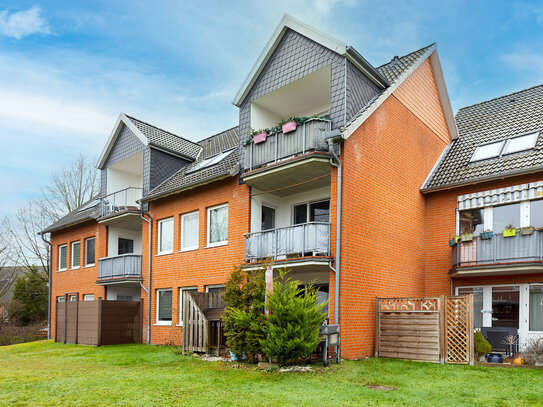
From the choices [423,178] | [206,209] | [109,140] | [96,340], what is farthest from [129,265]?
[423,178]

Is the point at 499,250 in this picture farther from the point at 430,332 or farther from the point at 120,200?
the point at 120,200

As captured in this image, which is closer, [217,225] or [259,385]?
[259,385]

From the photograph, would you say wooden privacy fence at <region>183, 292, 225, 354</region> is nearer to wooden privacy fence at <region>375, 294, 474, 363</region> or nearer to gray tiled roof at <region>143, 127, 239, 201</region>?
gray tiled roof at <region>143, 127, 239, 201</region>

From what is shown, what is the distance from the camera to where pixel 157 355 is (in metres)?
15.0

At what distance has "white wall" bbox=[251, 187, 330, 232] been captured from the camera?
16.0 meters

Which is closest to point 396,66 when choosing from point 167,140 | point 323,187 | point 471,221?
point 323,187

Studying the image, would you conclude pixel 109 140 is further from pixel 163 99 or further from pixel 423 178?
pixel 423 178

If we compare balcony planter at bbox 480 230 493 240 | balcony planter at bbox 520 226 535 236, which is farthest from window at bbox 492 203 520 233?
balcony planter at bbox 520 226 535 236

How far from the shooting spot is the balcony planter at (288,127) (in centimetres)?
1405

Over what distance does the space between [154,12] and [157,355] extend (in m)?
9.89

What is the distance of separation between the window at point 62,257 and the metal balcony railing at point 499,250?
811 inches

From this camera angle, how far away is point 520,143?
16.1 m

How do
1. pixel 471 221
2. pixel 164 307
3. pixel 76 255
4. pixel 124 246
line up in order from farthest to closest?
1. pixel 76 255
2. pixel 124 246
3. pixel 164 307
4. pixel 471 221

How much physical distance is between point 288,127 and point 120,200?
11.1 metres
